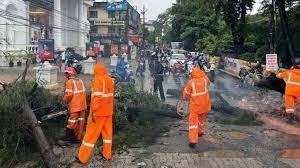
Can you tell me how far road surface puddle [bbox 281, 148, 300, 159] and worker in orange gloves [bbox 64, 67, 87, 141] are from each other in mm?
3699

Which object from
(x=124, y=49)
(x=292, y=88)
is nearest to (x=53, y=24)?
(x=124, y=49)

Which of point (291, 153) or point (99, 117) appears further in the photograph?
point (291, 153)

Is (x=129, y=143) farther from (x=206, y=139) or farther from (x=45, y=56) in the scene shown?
(x=45, y=56)

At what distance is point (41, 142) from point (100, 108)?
43.2 inches

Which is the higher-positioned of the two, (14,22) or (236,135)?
(14,22)

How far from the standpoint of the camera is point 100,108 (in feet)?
24.9

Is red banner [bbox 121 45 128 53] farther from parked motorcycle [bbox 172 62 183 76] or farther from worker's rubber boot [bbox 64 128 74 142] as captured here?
worker's rubber boot [bbox 64 128 74 142]

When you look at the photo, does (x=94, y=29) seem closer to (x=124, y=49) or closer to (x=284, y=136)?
(x=124, y=49)

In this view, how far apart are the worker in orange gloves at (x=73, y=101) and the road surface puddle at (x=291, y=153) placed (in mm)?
3699

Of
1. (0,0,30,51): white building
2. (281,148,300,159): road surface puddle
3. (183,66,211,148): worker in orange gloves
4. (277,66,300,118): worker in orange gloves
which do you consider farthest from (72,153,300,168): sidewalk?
(0,0,30,51): white building

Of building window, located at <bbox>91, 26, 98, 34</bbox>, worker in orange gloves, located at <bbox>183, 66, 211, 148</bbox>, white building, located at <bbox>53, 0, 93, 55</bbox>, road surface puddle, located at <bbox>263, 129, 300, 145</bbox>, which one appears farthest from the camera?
building window, located at <bbox>91, 26, 98, 34</bbox>

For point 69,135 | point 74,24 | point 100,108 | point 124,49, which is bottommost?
point 69,135

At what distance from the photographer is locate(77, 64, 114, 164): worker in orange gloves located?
7449 mm

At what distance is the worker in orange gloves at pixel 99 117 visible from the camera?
7449 mm
